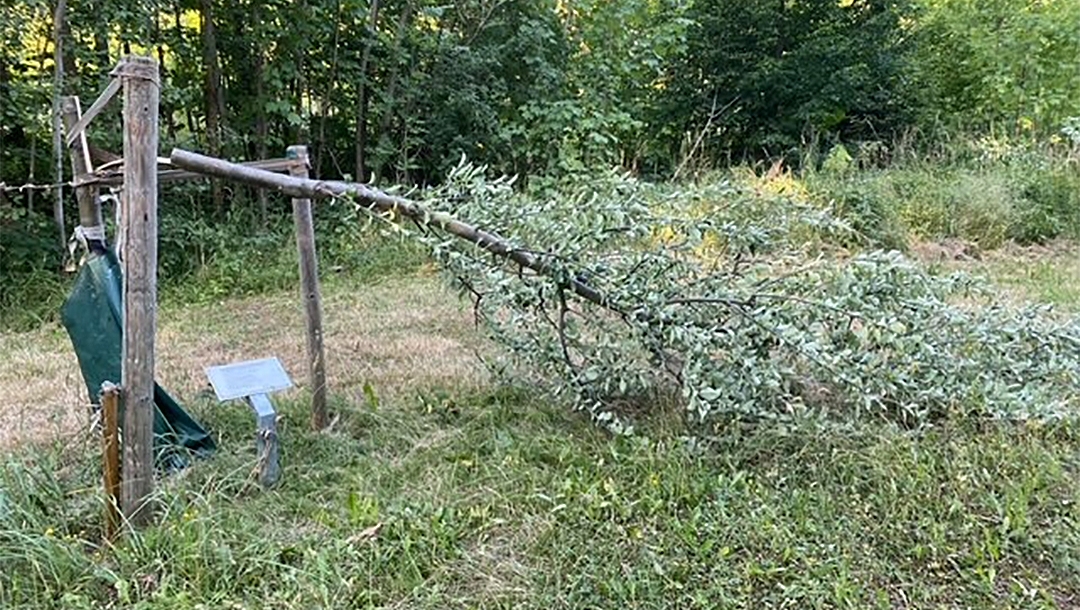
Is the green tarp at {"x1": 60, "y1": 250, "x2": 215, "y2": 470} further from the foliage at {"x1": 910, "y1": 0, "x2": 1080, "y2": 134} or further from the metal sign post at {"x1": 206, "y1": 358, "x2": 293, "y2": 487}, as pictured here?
the foliage at {"x1": 910, "y1": 0, "x2": 1080, "y2": 134}

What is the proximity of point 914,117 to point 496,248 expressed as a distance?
733 centimetres

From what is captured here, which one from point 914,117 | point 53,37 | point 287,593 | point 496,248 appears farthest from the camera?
point 914,117

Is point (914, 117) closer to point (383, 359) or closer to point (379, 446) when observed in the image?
point (383, 359)

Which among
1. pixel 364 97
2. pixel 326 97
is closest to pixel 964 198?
pixel 364 97

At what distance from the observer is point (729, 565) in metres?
1.75

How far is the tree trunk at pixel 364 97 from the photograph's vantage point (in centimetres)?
596

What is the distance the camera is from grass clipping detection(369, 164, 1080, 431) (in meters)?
2.23

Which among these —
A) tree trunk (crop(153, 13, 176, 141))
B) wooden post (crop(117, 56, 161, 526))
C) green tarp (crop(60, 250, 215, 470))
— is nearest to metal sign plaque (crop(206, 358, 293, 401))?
green tarp (crop(60, 250, 215, 470))

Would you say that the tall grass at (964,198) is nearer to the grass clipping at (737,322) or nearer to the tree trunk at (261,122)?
the grass clipping at (737,322)

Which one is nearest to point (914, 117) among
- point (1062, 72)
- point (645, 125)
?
point (1062, 72)

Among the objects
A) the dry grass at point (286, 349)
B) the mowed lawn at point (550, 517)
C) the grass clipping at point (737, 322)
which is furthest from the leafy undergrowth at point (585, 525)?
the dry grass at point (286, 349)

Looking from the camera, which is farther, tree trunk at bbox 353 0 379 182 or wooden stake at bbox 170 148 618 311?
tree trunk at bbox 353 0 379 182

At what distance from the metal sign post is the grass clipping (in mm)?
603

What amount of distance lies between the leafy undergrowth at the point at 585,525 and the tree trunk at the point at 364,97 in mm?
4143
